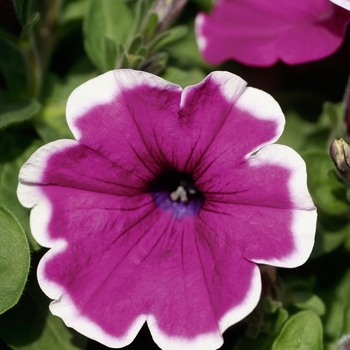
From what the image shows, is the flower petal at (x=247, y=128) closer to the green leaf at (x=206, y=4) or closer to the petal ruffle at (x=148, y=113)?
the petal ruffle at (x=148, y=113)

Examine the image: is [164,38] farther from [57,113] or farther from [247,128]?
[247,128]

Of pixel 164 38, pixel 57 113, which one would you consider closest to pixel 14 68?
pixel 57 113

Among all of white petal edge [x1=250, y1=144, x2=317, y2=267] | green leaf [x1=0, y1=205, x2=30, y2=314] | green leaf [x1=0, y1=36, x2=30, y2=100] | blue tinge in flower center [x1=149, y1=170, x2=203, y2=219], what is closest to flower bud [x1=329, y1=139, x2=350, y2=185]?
white petal edge [x1=250, y1=144, x2=317, y2=267]

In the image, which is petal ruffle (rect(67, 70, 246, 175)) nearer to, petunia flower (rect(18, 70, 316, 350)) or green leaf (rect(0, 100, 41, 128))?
petunia flower (rect(18, 70, 316, 350))

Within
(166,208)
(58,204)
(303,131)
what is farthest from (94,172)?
(303,131)

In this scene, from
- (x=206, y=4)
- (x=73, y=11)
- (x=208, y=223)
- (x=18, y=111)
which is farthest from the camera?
(x=206, y=4)

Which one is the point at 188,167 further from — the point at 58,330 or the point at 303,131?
the point at 303,131

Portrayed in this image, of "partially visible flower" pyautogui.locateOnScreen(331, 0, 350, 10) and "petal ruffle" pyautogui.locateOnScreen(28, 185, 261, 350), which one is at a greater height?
"partially visible flower" pyautogui.locateOnScreen(331, 0, 350, 10)
